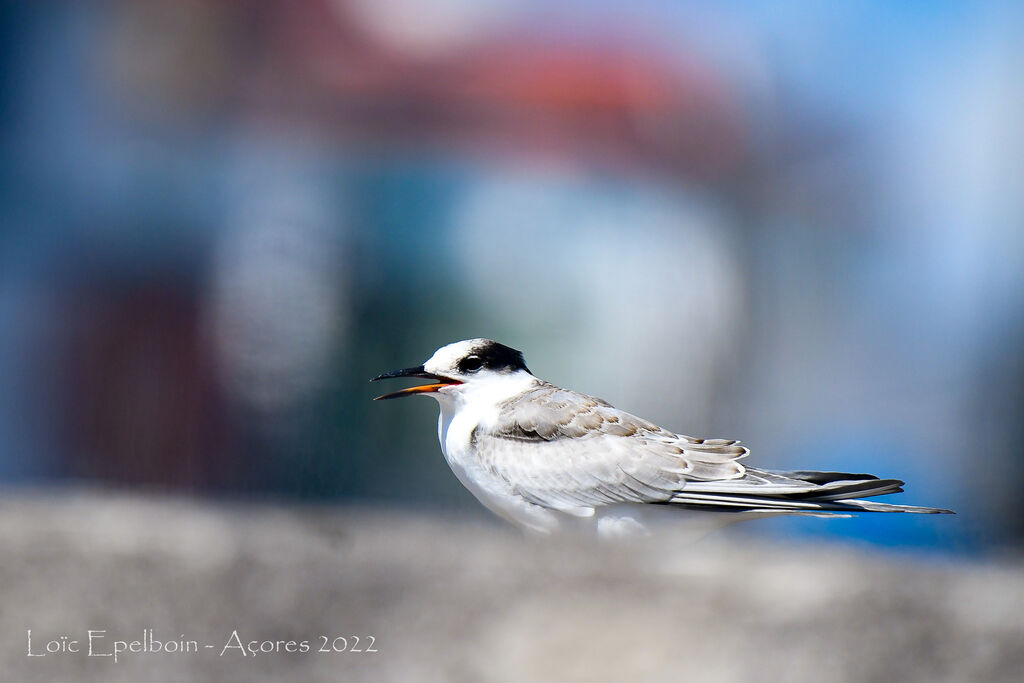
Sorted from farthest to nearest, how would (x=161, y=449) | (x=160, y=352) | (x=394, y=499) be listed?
1. (x=160, y=352)
2. (x=161, y=449)
3. (x=394, y=499)

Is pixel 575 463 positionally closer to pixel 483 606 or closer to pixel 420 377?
pixel 420 377

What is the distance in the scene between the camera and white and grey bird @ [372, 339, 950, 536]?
687mm

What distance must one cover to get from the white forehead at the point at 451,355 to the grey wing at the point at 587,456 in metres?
0.05

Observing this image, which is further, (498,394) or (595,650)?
(498,394)

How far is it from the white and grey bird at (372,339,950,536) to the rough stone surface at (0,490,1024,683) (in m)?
0.14

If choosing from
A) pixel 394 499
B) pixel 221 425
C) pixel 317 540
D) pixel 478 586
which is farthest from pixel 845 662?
pixel 221 425

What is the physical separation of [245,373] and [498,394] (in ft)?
2.78

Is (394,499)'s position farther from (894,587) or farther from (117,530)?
(894,587)

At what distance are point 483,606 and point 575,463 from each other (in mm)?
270

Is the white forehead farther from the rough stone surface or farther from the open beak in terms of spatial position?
the rough stone surface

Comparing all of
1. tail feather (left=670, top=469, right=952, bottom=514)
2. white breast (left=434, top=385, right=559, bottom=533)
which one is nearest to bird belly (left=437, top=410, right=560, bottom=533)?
white breast (left=434, top=385, right=559, bottom=533)

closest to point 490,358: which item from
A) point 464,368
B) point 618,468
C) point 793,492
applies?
point 464,368

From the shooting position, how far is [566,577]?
463 millimetres

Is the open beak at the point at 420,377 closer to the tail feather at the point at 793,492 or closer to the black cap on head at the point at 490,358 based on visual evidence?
the black cap on head at the point at 490,358
